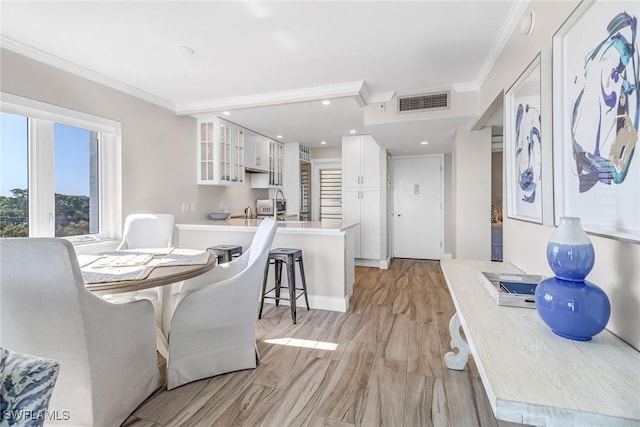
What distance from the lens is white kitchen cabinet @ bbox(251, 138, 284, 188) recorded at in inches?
210

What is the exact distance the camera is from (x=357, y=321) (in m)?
2.81

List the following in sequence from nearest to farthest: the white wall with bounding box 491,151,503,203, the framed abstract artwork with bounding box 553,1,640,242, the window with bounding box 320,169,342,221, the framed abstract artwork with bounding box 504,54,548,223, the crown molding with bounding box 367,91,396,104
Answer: the framed abstract artwork with bounding box 553,1,640,242 < the framed abstract artwork with bounding box 504,54,548,223 < the crown molding with bounding box 367,91,396,104 < the white wall with bounding box 491,151,503,203 < the window with bounding box 320,169,342,221

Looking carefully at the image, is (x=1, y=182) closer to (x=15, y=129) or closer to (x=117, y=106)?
(x=15, y=129)

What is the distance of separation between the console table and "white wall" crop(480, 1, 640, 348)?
101 millimetres

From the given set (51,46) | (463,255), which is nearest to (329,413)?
(463,255)

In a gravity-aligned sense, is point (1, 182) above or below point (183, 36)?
below

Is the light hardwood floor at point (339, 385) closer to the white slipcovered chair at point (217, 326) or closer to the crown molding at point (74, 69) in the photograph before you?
the white slipcovered chair at point (217, 326)

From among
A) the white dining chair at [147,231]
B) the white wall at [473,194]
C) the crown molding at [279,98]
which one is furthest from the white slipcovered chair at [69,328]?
the white wall at [473,194]

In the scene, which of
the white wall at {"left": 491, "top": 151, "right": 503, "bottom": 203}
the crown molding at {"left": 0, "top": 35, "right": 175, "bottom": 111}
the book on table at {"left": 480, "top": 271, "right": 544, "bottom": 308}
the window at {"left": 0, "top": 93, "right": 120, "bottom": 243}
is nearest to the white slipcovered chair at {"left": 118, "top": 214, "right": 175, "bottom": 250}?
the window at {"left": 0, "top": 93, "right": 120, "bottom": 243}

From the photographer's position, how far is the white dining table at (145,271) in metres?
1.48

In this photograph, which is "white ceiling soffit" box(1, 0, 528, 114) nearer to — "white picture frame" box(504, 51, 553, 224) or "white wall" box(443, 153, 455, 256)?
"white picture frame" box(504, 51, 553, 224)

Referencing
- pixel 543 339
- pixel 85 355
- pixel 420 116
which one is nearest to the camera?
pixel 543 339

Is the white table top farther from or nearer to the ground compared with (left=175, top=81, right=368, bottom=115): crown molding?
nearer to the ground

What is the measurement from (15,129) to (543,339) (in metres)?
3.57
